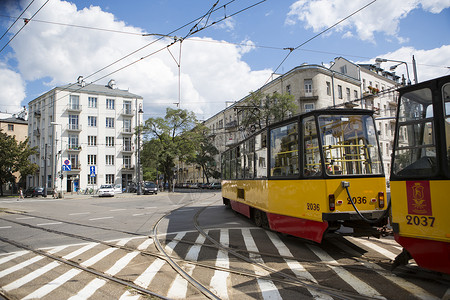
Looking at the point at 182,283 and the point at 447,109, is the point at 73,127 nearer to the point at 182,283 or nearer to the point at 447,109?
the point at 182,283

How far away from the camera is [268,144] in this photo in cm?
864

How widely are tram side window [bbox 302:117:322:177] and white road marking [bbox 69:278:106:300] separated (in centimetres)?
459

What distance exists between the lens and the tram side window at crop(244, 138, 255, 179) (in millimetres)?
10172

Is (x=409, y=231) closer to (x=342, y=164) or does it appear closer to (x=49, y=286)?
(x=342, y=164)

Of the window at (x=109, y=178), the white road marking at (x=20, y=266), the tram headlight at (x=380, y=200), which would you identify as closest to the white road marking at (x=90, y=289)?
the white road marking at (x=20, y=266)

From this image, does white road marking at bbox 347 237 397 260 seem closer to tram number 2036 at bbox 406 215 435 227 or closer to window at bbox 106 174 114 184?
tram number 2036 at bbox 406 215 435 227

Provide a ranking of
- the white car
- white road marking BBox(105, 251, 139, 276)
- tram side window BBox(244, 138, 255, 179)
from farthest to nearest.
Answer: the white car → tram side window BBox(244, 138, 255, 179) → white road marking BBox(105, 251, 139, 276)

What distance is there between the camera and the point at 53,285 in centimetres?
504

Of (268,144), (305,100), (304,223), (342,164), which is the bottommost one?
(304,223)

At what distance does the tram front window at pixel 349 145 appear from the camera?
672 cm

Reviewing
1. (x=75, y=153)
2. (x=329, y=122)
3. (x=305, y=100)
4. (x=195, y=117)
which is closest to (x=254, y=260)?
(x=329, y=122)

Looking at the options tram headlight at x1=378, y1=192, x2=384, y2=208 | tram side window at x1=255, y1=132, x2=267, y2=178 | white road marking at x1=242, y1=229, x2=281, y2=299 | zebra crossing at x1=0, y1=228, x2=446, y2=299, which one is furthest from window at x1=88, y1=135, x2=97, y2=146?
tram headlight at x1=378, y1=192, x2=384, y2=208

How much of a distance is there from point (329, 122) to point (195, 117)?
44069mm

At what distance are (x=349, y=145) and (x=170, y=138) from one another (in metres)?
43.3
